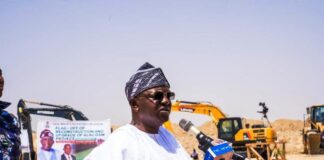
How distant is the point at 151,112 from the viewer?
9.04 feet

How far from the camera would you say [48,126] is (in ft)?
40.4

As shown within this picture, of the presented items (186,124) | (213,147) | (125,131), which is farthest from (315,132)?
(125,131)

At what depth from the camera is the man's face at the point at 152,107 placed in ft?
9.01

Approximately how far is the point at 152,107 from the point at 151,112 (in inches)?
1.1

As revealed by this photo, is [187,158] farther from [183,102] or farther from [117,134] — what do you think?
[183,102]

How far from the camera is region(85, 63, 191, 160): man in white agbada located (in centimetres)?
263

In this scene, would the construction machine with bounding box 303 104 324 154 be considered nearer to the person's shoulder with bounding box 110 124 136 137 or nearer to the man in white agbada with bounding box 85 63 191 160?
the man in white agbada with bounding box 85 63 191 160

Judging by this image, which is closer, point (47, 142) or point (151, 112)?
point (151, 112)

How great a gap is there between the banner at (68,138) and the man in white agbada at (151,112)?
9.61m

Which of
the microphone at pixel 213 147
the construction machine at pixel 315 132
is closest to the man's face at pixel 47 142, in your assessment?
the microphone at pixel 213 147

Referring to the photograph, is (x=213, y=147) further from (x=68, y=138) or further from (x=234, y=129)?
(x=234, y=129)

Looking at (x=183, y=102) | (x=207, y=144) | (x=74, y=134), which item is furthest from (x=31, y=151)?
(x=207, y=144)

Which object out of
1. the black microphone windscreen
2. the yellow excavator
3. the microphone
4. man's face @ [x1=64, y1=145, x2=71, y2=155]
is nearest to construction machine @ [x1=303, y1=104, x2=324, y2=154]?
the yellow excavator

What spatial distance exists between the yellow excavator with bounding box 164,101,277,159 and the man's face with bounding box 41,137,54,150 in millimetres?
9745
